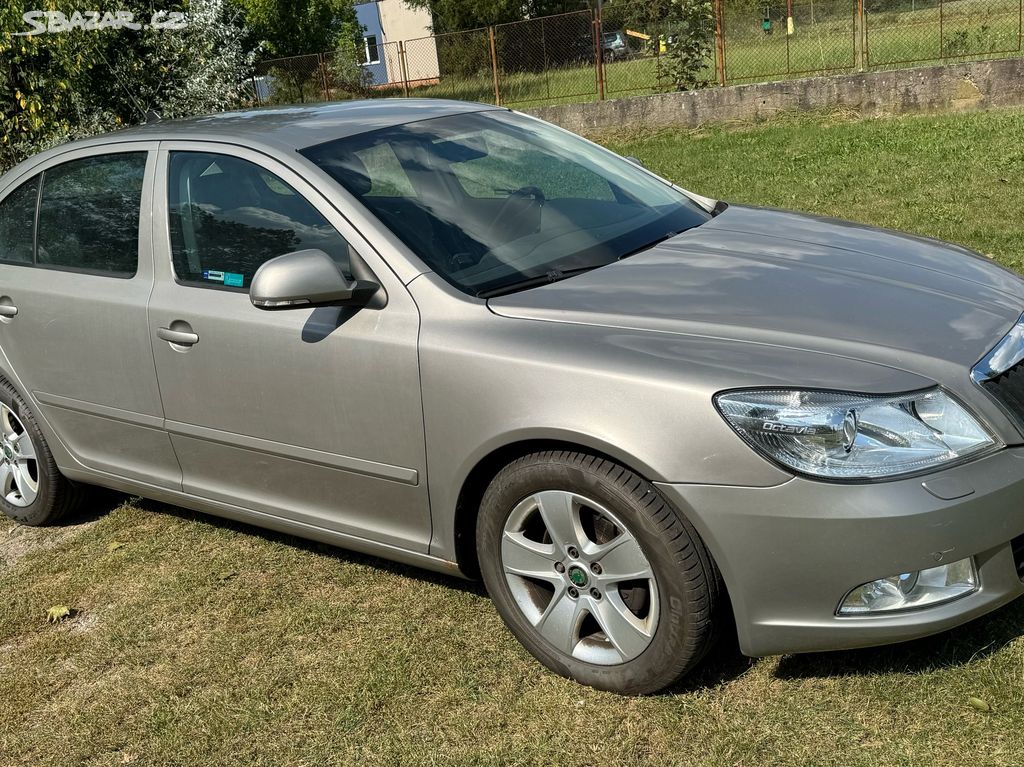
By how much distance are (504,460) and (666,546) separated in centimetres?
57

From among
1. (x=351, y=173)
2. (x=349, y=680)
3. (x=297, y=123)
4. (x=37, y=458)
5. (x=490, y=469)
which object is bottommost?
(x=349, y=680)

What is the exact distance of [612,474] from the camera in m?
2.84

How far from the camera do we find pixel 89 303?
13.5ft

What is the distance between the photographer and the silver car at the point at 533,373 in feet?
8.78

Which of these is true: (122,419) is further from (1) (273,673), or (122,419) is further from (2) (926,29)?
(2) (926,29)

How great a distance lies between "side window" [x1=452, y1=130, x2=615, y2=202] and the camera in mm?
3883

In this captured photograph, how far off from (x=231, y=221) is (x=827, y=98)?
1240cm

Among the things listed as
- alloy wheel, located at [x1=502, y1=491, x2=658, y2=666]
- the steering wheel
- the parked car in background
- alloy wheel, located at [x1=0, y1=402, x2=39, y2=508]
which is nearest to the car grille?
alloy wheel, located at [x1=502, y1=491, x2=658, y2=666]

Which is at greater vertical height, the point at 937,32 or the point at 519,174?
the point at 937,32

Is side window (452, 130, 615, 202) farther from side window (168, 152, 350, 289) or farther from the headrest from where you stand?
side window (168, 152, 350, 289)

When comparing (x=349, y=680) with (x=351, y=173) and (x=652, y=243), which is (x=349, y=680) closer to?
(x=351, y=173)

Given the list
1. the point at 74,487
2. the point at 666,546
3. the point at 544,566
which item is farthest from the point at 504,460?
the point at 74,487

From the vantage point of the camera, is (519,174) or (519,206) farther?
(519,174)

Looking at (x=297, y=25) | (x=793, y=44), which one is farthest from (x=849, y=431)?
(x=297, y=25)
